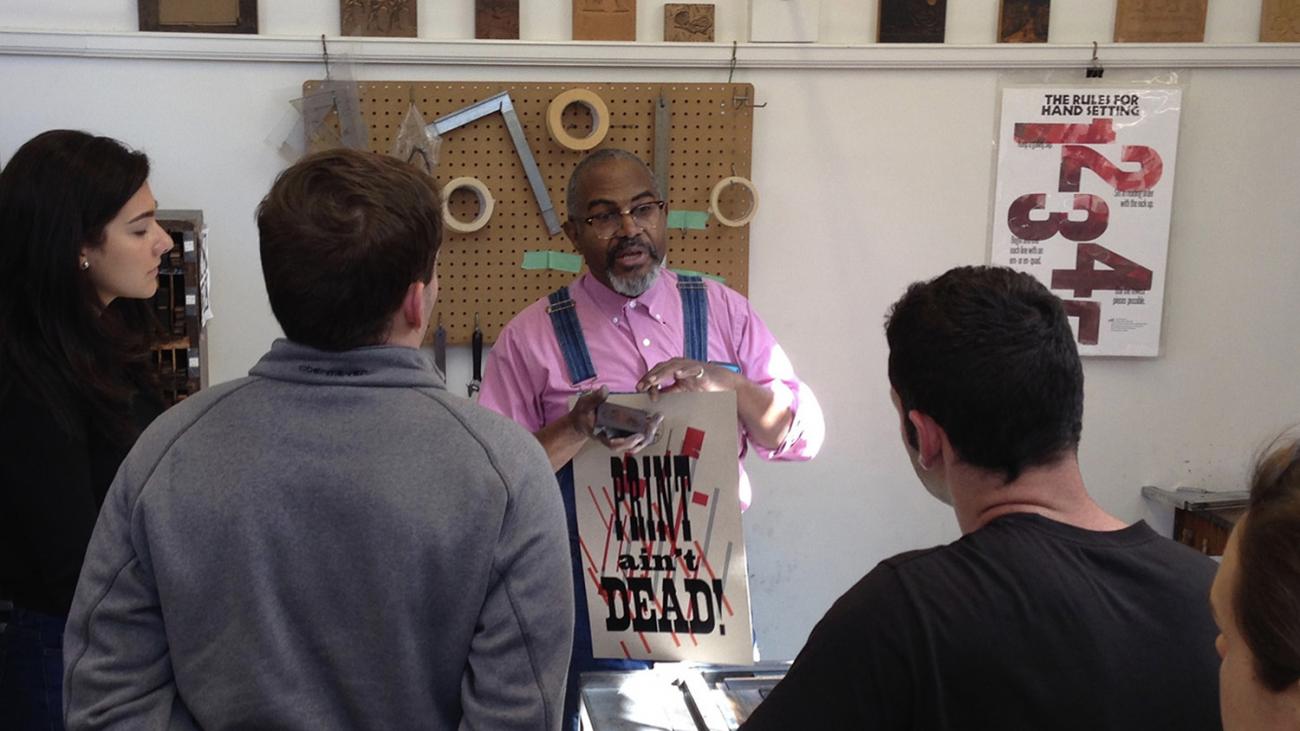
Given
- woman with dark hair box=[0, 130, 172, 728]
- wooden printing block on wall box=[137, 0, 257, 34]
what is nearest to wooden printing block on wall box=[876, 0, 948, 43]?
wooden printing block on wall box=[137, 0, 257, 34]

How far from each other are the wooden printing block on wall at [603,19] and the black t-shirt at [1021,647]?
6.82 feet

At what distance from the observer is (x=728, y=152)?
9.42 ft

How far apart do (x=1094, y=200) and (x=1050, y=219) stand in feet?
0.42

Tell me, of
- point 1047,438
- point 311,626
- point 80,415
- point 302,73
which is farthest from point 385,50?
point 1047,438

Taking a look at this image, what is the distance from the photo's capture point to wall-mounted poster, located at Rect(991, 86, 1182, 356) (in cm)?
296

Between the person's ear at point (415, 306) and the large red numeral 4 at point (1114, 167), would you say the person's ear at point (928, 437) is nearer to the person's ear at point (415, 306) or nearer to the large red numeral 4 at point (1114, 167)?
the person's ear at point (415, 306)

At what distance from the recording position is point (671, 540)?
198 centimetres

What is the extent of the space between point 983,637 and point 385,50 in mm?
2263

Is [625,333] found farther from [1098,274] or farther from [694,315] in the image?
[1098,274]

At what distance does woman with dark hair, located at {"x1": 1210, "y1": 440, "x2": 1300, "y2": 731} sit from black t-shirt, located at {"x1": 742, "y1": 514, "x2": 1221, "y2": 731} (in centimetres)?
20

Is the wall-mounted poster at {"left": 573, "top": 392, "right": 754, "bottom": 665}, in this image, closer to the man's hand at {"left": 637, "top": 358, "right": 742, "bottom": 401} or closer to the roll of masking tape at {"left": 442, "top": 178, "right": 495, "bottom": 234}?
the man's hand at {"left": 637, "top": 358, "right": 742, "bottom": 401}

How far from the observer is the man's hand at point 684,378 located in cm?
194

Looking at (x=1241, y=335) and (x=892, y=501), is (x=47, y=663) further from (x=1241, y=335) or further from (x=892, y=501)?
(x=1241, y=335)

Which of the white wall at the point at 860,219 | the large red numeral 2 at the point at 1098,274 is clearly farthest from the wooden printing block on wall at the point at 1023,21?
the large red numeral 2 at the point at 1098,274
